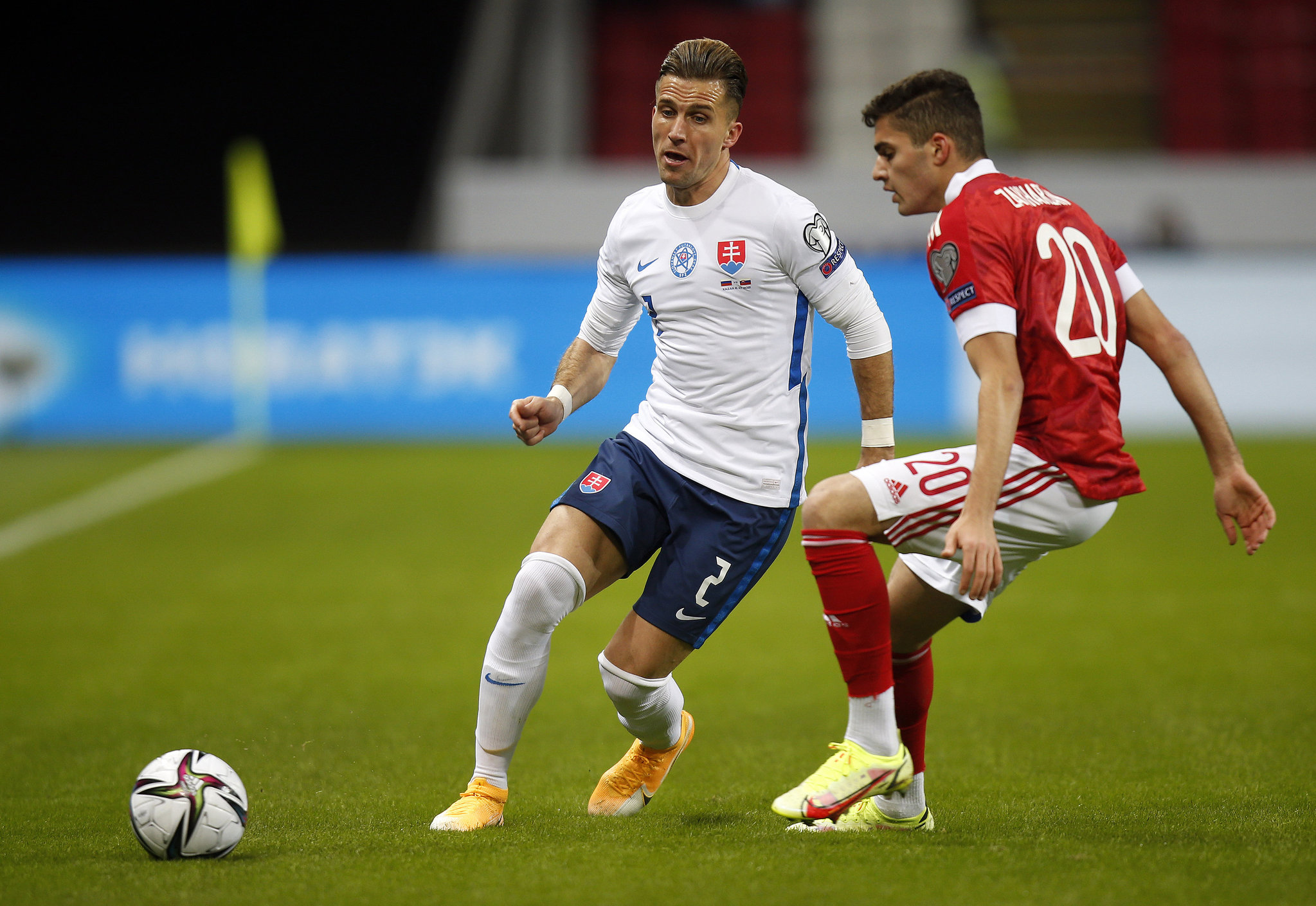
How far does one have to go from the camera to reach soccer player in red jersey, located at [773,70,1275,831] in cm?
373

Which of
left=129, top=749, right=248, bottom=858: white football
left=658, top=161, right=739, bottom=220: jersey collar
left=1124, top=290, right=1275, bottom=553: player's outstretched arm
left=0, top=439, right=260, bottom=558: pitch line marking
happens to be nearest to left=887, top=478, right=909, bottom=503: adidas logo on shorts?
left=1124, top=290, right=1275, bottom=553: player's outstretched arm

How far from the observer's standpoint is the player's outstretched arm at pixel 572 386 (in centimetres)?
421

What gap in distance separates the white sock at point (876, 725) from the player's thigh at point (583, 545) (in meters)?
0.82

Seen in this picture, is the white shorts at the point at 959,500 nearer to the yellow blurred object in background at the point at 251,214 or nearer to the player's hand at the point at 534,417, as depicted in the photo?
the player's hand at the point at 534,417

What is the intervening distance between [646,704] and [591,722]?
165 centimetres

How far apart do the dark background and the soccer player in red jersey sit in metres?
21.2

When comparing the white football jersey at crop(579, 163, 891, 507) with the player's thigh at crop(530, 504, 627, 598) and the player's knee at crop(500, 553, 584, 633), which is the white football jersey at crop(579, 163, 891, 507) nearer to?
the player's thigh at crop(530, 504, 627, 598)

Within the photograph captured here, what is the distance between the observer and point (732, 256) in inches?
165

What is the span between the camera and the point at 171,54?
2511cm

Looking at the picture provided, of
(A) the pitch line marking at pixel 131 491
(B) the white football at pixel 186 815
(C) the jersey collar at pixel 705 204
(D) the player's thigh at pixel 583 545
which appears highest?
(C) the jersey collar at pixel 705 204

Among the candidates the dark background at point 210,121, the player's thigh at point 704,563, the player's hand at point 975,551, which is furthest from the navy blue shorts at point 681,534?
the dark background at point 210,121

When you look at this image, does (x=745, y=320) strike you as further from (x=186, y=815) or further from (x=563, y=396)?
(x=186, y=815)

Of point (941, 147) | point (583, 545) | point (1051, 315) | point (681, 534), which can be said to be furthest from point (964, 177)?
point (583, 545)

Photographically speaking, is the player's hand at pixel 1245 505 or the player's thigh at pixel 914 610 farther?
the player's thigh at pixel 914 610
